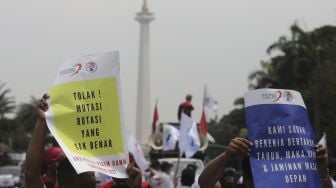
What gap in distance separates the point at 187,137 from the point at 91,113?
13526mm

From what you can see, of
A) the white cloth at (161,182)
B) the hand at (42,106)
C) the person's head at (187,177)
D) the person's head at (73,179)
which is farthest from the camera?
the white cloth at (161,182)

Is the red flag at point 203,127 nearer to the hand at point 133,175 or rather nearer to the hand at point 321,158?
the hand at point 133,175

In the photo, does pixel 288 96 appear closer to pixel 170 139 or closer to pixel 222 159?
pixel 222 159

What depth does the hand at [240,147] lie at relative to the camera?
13.8 ft

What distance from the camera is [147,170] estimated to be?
14562mm

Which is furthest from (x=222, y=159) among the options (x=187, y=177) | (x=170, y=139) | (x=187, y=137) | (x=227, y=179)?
(x=170, y=139)

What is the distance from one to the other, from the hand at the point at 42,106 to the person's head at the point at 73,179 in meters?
0.33

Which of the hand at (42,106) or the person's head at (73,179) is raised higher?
the hand at (42,106)

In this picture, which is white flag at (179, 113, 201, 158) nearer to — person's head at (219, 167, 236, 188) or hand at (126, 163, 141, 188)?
person's head at (219, 167, 236, 188)

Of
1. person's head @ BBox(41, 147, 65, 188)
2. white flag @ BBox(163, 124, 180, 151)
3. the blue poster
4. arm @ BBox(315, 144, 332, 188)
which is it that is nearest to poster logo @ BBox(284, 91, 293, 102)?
the blue poster

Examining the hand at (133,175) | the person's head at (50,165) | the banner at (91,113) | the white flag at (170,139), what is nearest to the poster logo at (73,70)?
the banner at (91,113)

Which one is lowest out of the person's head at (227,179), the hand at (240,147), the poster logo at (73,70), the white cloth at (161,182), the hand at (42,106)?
the white cloth at (161,182)

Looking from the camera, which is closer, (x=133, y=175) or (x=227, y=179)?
(x=133, y=175)

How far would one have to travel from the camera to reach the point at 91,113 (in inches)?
197
